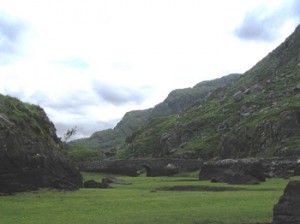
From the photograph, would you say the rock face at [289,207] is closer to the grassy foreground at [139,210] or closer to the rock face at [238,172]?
the grassy foreground at [139,210]

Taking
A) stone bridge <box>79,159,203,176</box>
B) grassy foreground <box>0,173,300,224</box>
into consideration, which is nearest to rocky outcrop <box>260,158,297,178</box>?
stone bridge <box>79,159,203,176</box>

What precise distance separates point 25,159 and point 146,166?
5802 centimetres

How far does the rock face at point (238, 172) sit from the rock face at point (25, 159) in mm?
20542

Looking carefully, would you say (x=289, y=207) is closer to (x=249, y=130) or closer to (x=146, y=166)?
(x=146, y=166)

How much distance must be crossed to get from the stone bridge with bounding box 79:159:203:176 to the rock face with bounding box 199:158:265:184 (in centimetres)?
2959

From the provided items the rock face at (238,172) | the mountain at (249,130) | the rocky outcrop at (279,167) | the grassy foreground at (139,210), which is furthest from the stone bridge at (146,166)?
the grassy foreground at (139,210)

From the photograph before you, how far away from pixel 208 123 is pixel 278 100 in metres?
31.0

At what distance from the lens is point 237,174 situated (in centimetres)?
6388

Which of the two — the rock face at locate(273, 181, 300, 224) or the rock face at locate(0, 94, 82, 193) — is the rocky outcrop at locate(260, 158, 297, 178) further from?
the rock face at locate(273, 181, 300, 224)

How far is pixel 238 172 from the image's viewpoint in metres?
64.7

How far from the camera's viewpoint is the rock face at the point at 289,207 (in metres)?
26.1

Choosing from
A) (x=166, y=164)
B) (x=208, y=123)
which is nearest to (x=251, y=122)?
(x=208, y=123)

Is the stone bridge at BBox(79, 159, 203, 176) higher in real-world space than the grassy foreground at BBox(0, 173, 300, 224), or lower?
higher

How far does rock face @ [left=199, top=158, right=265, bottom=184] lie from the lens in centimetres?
6209
